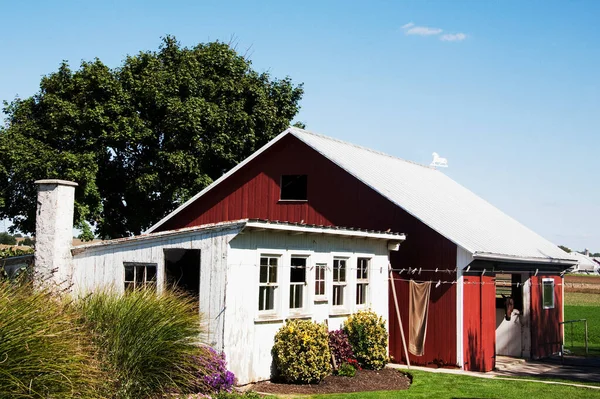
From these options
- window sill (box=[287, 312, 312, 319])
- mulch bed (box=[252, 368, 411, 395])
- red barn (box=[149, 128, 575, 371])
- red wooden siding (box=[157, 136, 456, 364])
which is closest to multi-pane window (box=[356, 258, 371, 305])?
red barn (box=[149, 128, 575, 371])

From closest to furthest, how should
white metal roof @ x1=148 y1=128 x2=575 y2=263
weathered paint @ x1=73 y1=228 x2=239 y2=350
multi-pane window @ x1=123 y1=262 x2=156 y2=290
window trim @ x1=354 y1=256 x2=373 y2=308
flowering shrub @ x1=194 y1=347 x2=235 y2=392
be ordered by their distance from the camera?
flowering shrub @ x1=194 y1=347 x2=235 y2=392 < weathered paint @ x1=73 y1=228 x2=239 y2=350 < multi-pane window @ x1=123 y1=262 x2=156 y2=290 < window trim @ x1=354 y1=256 x2=373 y2=308 < white metal roof @ x1=148 y1=128 x2=575 y2=263

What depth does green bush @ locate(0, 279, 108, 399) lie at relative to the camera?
26.2 ft

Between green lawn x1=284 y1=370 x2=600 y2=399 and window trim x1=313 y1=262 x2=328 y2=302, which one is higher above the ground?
window trim x1=313 y1=262 x2=328 y2=302

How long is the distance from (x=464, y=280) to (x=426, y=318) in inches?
54.5

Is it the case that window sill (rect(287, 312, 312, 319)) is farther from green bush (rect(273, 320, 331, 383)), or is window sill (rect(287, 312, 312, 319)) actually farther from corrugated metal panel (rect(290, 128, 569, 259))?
corrugated metal panel (rect(290, 128, 569, 259))

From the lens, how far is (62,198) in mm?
14234

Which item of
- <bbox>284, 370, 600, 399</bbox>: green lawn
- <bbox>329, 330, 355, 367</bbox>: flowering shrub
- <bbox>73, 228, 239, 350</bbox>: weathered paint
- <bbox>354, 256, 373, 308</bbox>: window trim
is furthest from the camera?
<bbox>354, 256, 373, 308</bbox>: window trim

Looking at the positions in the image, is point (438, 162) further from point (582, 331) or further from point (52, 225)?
point (52, 225)

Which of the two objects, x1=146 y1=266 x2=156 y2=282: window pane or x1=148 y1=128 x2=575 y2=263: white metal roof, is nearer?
x1=146 y1=266 x2=156 y2=282: window pane

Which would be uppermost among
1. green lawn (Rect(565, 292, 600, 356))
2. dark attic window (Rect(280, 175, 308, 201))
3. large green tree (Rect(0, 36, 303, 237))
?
large green tree (Rect(0, 36, 303, 237))

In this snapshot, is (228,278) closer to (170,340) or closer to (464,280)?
(170,340)

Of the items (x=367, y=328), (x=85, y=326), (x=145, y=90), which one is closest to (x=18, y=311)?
(x=85, y=326)

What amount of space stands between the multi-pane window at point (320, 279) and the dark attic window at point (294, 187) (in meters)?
5.14

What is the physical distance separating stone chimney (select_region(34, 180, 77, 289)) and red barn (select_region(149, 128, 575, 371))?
28.3 ft
